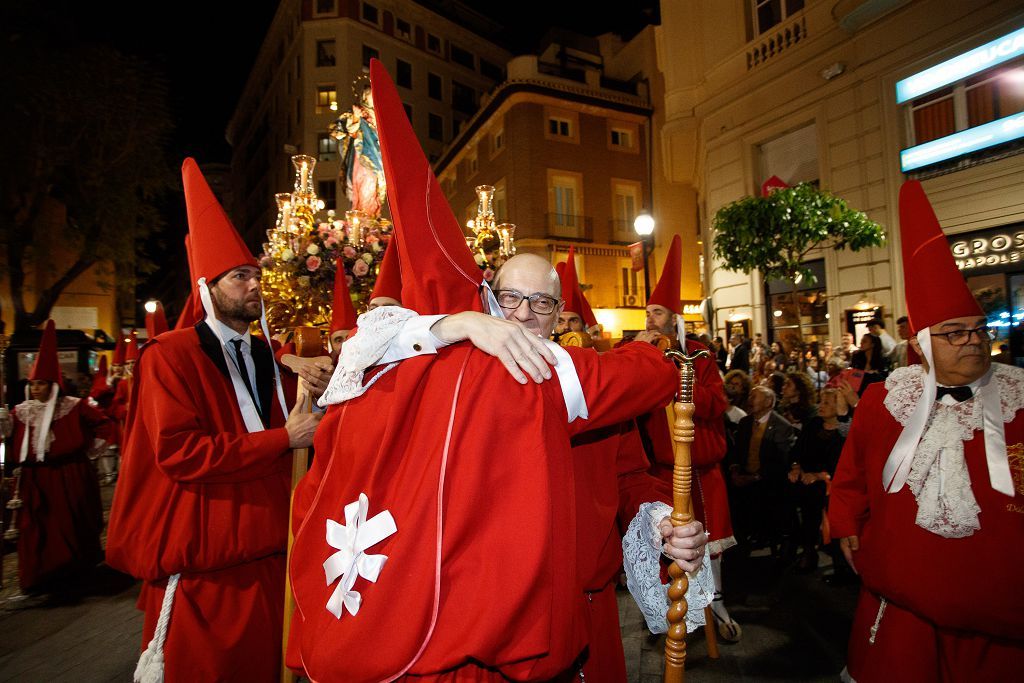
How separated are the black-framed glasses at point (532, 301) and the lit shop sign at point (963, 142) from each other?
1099cm

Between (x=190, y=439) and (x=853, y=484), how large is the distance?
320cm

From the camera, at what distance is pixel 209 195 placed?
281 cm

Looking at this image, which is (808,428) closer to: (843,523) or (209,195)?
(843,523)

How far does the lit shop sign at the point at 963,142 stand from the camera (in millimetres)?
8883

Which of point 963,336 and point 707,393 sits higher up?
point 963,336

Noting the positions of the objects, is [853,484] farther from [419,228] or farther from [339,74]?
[339,74]

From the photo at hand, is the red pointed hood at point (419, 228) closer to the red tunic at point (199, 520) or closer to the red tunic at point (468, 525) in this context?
the red tunic at point (468, 525)

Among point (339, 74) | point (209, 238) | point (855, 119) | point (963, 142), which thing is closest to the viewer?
point (209, 238)

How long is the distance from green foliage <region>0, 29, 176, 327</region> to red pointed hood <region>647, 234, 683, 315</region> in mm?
20929

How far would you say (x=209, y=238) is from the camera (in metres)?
2.79

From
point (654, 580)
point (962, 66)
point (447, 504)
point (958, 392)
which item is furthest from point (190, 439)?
point (962, 66)

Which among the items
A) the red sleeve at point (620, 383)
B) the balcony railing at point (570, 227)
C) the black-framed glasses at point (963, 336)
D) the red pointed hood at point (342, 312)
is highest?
the balcony railing at point (570, 227)

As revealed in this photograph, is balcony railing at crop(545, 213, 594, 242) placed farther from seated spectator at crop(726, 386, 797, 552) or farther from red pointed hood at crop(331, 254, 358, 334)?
red pointed hood at crop(331, 254, 358, 334)

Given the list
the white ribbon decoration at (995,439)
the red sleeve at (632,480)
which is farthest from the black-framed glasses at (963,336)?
the red sleeve at (632,480)
